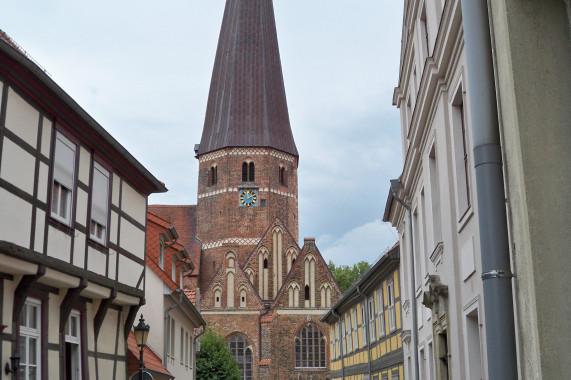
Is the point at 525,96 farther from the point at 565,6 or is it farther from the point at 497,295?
the point at 497,295

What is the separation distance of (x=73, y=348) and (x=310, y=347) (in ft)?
154

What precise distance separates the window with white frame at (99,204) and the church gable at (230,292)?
45.7 meters

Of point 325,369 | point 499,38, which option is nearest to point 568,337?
point 499,38

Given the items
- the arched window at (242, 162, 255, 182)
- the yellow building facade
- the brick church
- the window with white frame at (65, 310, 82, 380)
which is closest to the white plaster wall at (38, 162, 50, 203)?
the window with white frame at (65, 310, 82, 380)

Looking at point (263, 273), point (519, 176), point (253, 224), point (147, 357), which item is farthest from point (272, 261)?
point (519, 176)

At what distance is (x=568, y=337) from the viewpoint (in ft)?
18.7

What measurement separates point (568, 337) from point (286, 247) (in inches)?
2269

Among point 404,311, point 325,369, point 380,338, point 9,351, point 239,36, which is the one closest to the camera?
point 9,351

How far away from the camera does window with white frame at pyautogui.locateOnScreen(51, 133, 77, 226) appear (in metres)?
12.2

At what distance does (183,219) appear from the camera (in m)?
69.8

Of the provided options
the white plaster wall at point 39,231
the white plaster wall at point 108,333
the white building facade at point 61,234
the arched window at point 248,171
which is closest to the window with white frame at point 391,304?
the white building facade at point 61,234

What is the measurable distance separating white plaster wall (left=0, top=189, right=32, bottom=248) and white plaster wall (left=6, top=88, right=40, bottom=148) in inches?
36.6

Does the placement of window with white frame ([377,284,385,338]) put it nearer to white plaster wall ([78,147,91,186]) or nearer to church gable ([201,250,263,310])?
white plaster wall ([78,147,91,186])

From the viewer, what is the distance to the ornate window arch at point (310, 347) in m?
58.8
